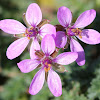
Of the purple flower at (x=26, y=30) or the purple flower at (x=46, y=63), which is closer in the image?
the purple flower at (x=46, y=63)

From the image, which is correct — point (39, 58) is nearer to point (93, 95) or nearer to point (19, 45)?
point (19, 45)

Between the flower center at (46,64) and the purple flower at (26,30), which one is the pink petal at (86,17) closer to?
the purple flower at (26,30)

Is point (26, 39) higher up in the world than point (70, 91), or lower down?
higher up

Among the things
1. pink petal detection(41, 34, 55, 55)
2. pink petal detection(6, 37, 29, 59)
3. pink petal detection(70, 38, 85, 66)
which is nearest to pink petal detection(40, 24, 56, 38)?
pink petal detection(41, 34, 55, 55)

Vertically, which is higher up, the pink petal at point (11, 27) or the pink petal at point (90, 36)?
the pink petal at point (11, 27)

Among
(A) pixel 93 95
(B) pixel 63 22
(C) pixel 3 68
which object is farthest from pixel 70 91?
(C) pixel 3 68

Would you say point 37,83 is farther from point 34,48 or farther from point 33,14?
point 33,14

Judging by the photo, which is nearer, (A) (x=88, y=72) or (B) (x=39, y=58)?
(B) (x=39, y=58)

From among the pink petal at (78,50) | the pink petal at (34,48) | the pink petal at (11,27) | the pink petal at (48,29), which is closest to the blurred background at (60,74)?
the pink petal at (11,27)
